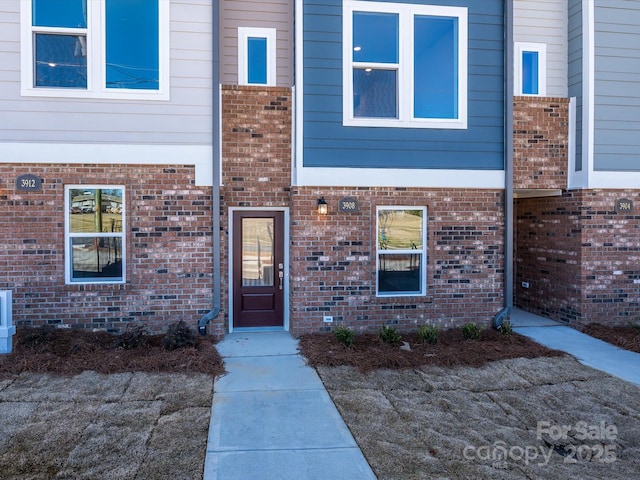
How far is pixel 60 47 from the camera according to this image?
7059mm

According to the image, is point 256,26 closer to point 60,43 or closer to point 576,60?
point 60,43

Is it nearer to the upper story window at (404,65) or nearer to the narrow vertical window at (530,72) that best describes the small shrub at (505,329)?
the upper story window at (404,65)

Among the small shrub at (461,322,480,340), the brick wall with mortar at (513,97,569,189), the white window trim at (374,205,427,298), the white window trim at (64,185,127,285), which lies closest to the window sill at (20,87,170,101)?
the white window trim at (64,185,127,285)

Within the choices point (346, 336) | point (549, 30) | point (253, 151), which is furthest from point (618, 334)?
point (253, 151)

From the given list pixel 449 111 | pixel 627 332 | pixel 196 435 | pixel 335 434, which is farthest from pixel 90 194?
pixel 627 332

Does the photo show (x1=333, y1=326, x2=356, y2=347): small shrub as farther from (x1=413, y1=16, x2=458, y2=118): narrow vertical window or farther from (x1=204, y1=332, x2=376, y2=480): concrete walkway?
(x1=413, y1=16, x2=458, y2=118): narrow vertical window

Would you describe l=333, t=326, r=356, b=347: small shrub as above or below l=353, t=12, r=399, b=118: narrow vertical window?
below

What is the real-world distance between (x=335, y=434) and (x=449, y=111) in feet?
18.2

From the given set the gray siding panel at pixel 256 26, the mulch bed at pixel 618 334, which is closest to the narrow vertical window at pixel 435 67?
the gray siding panel at pixel 256 26

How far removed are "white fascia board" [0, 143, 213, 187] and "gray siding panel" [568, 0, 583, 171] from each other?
20.2 feet

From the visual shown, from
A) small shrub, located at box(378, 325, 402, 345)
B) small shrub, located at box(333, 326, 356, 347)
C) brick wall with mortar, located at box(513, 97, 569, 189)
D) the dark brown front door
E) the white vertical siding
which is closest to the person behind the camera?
small shrub, located at box(333, 326, 356, 347)

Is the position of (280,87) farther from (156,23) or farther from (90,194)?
(90,194)

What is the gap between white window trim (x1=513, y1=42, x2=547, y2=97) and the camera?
8.54 metres

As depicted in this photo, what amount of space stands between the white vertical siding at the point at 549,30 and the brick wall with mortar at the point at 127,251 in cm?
609
